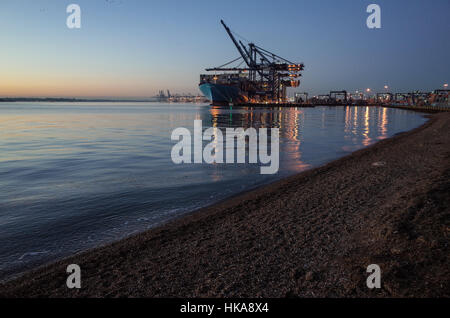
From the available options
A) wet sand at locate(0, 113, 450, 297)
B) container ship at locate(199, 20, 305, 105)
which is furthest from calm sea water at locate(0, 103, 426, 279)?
container ship at locate(199, 20, 305, 105)

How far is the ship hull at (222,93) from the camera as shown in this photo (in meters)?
122

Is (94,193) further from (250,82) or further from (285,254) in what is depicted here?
(250,82)

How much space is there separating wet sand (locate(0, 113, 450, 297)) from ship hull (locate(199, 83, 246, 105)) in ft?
390

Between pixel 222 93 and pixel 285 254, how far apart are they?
410 ft

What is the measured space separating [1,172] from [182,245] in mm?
11257

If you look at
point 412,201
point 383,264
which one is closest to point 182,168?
point 412,201

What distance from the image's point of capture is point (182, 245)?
4.89 m

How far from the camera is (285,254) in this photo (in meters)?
4.18

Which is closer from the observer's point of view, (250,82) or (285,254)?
(285,254)

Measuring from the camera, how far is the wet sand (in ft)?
11.0

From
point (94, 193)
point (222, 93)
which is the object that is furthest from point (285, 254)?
point (222, 93)

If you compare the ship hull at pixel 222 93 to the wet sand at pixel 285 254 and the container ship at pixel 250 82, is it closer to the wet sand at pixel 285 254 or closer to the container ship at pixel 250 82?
the container ship at pixel 250 82
